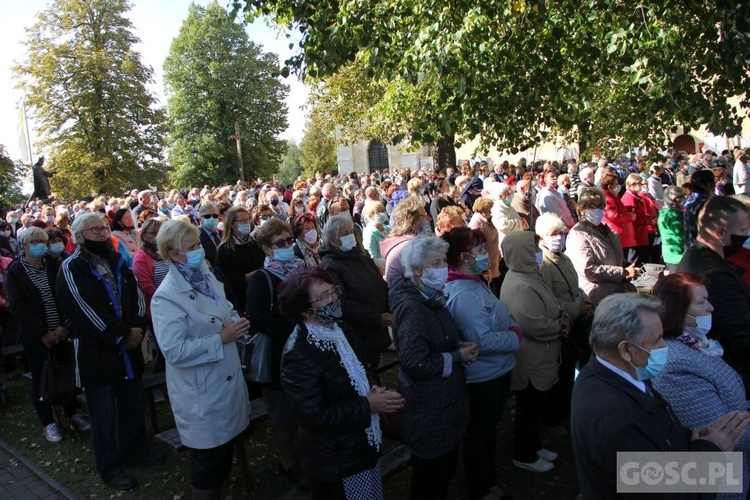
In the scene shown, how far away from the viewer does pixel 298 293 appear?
3.06 metres

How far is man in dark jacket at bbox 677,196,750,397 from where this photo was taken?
346 cm

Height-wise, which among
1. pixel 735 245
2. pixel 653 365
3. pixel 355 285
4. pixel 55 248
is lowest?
pixel 653 365

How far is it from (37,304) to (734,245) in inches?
231

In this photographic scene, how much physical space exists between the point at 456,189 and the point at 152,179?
29.1 metres

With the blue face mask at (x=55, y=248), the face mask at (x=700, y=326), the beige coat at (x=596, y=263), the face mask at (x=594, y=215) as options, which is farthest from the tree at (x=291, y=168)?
the face mask at (x=700, y=326)

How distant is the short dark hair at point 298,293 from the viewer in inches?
120

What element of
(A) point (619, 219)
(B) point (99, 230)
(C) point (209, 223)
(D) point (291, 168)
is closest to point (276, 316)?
(B) point (99, 230)

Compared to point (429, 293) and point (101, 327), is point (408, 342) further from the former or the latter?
point (101, 327)

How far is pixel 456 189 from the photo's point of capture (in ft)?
37.4

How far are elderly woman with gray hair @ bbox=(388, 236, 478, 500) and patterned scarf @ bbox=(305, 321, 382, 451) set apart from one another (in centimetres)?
33

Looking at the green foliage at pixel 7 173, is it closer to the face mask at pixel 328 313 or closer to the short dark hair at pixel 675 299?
the face mask at pixel 328 313

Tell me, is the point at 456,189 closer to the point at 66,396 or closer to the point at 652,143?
the point at 652,143

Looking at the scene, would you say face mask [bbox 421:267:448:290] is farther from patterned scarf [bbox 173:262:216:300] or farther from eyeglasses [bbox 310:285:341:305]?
patterned scarf [bbox 173:262:216:300]

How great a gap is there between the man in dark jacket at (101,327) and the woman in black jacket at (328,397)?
6.84 ft
